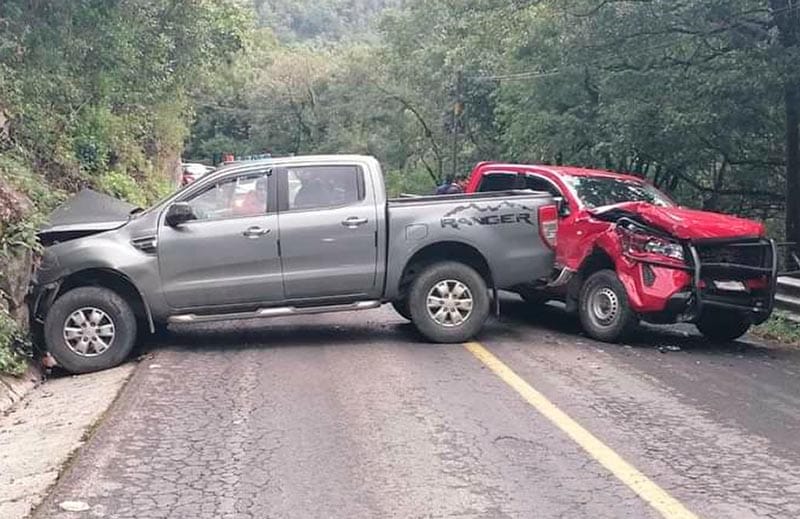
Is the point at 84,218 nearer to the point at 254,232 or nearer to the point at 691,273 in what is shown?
the point at 254,232

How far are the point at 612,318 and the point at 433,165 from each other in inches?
1861

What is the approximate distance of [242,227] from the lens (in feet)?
34.3

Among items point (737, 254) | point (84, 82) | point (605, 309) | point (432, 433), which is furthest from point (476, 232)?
point (84, 82)

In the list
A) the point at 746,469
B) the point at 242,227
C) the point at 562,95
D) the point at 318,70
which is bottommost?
the point at 746,469

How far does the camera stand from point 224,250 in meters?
10.4

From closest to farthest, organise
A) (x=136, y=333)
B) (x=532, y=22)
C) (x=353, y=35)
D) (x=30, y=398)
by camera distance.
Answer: (x=30, y=398) → (x=136, y=333) → (x=532, y=22) → (x=353, y=35)

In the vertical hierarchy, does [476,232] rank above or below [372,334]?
above

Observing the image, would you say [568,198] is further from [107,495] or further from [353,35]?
[353,35]

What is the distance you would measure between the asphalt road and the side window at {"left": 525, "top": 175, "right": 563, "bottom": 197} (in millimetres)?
2178

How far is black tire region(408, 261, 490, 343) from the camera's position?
1075 centimetres

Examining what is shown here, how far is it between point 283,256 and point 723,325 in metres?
5.05

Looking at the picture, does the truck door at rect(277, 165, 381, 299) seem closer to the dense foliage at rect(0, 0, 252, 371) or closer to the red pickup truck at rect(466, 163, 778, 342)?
the red pickup truck at rect(466, 163, 778, 342)

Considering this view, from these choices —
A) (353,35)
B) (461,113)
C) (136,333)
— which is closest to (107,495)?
(136,333)

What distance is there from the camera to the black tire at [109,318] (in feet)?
32.7
